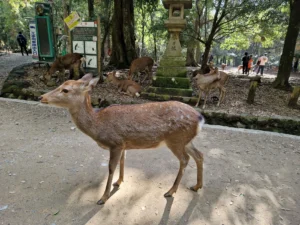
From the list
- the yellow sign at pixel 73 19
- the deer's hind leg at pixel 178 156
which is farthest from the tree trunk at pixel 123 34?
the deer's hind leg at pixel 178 156

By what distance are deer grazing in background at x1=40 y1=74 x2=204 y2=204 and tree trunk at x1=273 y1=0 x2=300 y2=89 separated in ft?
24.7

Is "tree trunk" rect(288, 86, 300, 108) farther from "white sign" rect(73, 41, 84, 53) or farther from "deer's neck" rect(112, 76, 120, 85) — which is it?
"white sign" rect(73, 41, 84, 53)

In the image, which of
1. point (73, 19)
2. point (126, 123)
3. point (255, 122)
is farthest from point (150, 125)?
point (73, 19)

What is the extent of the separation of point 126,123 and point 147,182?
3.45 ft

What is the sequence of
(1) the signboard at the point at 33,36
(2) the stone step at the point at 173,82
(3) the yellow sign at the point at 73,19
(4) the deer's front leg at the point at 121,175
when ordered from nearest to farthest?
(4) the deer's front leg at the point at 121,175 < (3) the yellow sign at the point at 73,19 < (2) the stone step at the point at 173,82 < (1) the signboard at the point at 33,36

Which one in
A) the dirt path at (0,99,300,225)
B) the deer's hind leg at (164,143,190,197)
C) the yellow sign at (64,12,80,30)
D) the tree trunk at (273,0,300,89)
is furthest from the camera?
the tree trunk at (273,0,300,89)

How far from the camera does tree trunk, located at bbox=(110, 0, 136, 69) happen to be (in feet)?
34.4

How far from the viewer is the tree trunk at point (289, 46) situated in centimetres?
792

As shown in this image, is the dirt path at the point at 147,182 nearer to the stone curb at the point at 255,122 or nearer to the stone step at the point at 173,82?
the stone curb at the point at 255,122

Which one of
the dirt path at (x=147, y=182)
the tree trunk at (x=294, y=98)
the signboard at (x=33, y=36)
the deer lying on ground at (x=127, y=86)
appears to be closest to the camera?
the dirt path at (x=147, y=182)

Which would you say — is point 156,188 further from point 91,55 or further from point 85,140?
point 91,55

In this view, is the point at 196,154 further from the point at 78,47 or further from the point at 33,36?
the point at 33,36

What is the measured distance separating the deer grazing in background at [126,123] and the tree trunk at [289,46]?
7515mm

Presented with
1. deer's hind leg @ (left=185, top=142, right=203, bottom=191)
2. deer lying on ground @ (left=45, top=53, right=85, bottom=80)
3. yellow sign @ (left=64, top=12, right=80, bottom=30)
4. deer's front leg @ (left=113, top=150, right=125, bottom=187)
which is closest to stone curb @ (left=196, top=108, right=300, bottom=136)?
deer's hind leg @ (left=185, top=142, right=203, bottom=191)
